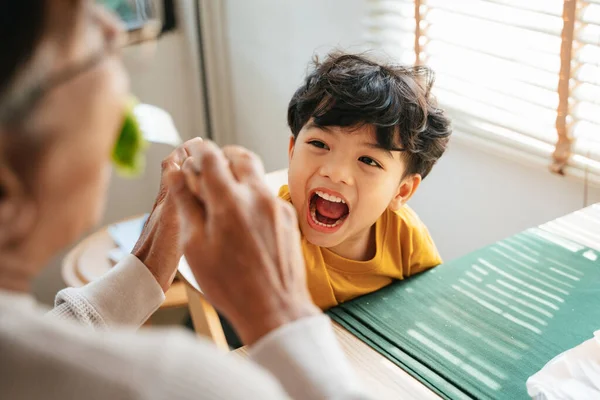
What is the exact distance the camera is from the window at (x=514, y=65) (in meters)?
1.78

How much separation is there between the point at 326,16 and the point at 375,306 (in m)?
1.38

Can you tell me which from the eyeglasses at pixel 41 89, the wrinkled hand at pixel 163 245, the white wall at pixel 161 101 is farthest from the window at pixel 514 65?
the eyeglasses at pixel 41 89

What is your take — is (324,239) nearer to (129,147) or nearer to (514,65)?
(129,147)

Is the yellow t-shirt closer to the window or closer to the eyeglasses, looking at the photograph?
the window

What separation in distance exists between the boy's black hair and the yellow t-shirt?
0.39ft

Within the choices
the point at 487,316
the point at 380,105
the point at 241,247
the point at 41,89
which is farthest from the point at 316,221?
the point at 41,89

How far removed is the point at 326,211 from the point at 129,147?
777 mm

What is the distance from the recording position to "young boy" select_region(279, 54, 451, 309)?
138 cm

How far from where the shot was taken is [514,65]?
1955 millimetres

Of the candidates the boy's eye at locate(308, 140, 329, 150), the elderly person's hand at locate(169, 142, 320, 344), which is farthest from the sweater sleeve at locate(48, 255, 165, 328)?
the boy's eye at locate(308, 140, 329, 150)

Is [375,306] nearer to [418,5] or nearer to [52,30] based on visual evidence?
[52,30]

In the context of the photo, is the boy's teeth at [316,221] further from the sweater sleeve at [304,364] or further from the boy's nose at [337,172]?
the sweater sleeve at [304,364]

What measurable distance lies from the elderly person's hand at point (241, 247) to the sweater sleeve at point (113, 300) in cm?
29

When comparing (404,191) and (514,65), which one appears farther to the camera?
(514,65)
